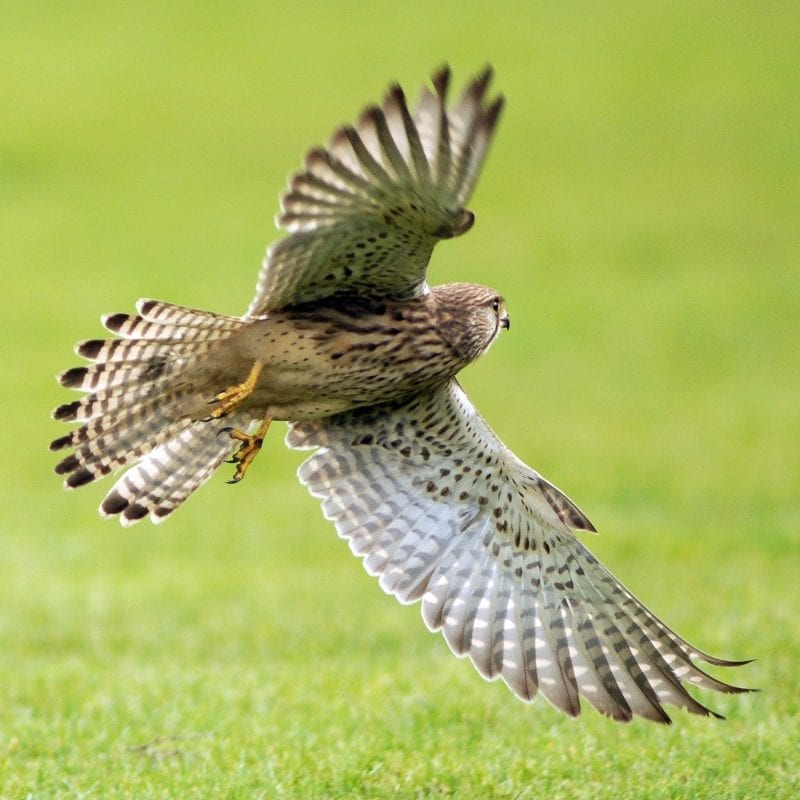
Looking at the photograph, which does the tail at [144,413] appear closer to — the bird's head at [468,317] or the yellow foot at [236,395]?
the yellow foot at [236,395]

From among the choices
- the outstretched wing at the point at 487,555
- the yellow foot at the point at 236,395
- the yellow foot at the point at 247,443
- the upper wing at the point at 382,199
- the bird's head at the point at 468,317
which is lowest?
the outstretched wing at the point at 487,555

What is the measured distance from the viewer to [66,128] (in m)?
28.2

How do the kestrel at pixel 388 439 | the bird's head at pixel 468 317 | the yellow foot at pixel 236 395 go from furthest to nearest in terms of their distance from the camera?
the bird's head at pixel 468 317, the yellow foot at pixel 236 395, the kestrel at pixel 388 439

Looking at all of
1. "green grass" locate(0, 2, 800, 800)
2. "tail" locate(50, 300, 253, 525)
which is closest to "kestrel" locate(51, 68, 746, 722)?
"tail" locate(50, 300, 253, 525)

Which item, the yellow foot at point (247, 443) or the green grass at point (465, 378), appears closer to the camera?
the yellow foot at point (247, 443)

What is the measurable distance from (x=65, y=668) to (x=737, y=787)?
4224 mm

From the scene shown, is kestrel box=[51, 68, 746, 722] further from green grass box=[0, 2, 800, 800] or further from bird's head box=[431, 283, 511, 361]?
green grass box=[0, 2, 800, 800]

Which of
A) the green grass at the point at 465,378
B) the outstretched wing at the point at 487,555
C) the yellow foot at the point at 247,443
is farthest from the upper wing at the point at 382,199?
the green grass at the point at 465,378

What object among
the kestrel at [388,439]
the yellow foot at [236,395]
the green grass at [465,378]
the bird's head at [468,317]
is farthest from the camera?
the green grass at [465,378]

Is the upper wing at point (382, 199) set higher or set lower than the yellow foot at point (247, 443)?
higher

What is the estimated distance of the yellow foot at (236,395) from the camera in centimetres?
654

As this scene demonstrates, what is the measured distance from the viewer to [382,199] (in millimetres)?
5809

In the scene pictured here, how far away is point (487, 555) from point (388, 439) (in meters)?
0.71

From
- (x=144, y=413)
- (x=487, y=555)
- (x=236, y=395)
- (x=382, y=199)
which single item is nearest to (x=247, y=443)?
(x=236, y=395)
